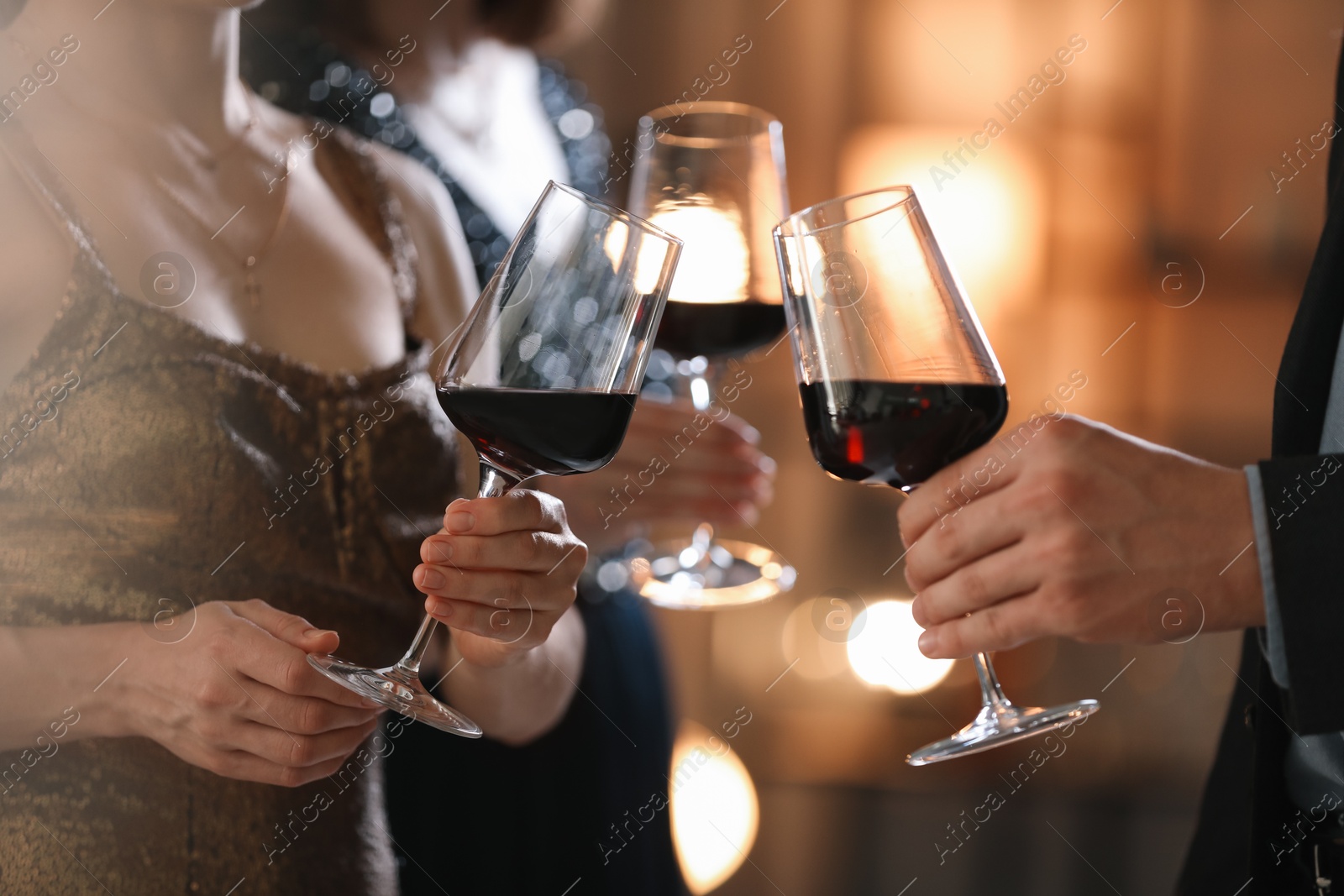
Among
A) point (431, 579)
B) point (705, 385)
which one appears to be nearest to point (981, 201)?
point (705, 385)

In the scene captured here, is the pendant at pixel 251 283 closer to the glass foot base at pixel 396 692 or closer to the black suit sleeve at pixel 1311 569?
the glass foot base at pixel 396 692

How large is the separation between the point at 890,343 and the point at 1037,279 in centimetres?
228

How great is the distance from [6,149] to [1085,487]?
736mm

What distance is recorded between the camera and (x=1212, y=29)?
8.42ft

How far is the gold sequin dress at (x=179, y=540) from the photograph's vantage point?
712 millimetres

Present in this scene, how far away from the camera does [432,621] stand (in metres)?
0.66

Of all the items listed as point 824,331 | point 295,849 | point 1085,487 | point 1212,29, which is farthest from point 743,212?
point 1212,29

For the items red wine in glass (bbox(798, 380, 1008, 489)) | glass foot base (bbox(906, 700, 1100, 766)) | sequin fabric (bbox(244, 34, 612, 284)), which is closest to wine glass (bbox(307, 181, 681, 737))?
red wine in glass (bbox(798, 380, 1008, 489))

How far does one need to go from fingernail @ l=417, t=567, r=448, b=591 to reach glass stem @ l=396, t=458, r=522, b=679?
0.03 m

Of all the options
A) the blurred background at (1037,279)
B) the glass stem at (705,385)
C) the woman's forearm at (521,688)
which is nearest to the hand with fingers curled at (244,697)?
the woman's forearm at (521,688)

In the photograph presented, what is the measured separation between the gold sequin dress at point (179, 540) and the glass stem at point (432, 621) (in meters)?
0.14

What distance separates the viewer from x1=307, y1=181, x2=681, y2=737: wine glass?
0.61 m

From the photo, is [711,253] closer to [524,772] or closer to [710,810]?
[524,772]

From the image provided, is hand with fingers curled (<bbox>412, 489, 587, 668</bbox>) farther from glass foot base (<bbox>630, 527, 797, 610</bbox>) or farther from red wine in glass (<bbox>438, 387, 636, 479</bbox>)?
glass foot base (<bbox>630, 527, 797, 610</bbox>)
